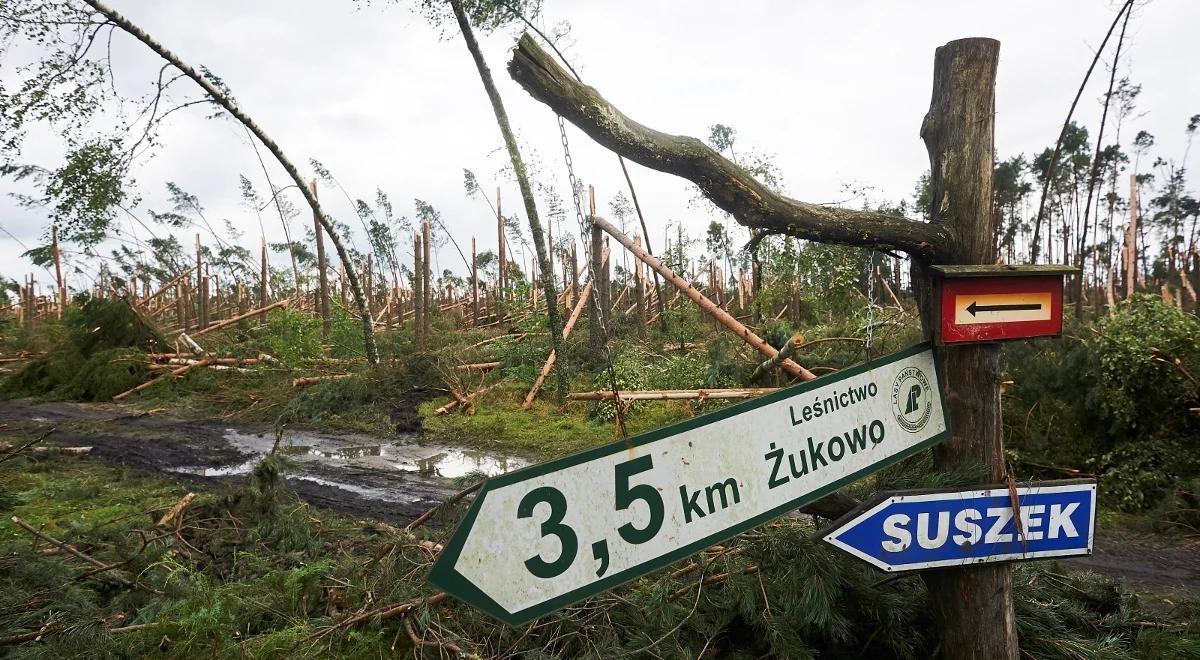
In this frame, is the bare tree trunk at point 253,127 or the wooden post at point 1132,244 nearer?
the bare tree trunk at point 253,127

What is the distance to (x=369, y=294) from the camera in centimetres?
2375

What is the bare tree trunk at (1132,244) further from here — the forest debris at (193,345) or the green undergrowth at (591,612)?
the forest debris at (193,345)

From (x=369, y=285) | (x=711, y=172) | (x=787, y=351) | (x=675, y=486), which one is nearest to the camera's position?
(x=675, y=486)

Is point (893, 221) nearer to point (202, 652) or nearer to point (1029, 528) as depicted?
point (1029, 528)

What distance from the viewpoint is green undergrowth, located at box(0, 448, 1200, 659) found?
2.10 meters

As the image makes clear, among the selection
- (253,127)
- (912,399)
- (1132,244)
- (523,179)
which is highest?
(253,127)

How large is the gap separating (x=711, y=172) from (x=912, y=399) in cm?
100

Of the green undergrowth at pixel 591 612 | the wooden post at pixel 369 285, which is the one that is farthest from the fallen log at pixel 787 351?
the wooden post at pixel 369 285

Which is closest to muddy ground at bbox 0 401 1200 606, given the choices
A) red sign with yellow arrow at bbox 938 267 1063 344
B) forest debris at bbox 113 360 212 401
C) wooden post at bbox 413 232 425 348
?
forest debris at bbox 113 360 212 401

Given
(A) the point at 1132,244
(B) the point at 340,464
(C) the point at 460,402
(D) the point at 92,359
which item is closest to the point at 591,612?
(B) the point at 340,464

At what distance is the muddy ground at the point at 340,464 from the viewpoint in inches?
179

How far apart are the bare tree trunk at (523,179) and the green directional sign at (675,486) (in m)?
8.25

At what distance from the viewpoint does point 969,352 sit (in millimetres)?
2070

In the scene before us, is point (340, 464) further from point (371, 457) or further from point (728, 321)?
point (728, 321)
